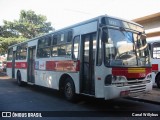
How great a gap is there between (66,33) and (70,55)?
115 cm

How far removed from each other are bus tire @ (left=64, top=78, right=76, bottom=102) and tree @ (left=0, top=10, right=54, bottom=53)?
1063 inches

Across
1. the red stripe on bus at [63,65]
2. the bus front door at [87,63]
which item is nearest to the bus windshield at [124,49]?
the bus front door at [87,63]

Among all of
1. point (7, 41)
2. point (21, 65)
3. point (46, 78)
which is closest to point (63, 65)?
point (46, 78)

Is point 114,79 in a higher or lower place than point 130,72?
lower

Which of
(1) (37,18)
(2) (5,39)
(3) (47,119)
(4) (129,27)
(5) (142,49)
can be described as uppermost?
(1) (37,18)

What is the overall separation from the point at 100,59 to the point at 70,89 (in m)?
2.46

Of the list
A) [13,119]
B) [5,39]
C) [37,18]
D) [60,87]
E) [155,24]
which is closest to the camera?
[13,119]

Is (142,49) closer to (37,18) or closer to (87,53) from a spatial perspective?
(87,53)

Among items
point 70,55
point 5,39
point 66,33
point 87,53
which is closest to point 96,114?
point 87,53

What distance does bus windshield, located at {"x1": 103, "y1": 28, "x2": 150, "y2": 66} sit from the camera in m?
7.56

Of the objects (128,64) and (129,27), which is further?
(129,27)

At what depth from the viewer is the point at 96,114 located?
24.2ft

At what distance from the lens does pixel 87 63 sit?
857 cm

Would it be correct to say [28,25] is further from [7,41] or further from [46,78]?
[46,78]
